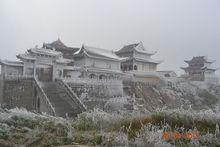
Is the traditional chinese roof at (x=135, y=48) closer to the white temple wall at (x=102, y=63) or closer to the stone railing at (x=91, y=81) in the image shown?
the white temple wall at (x=102, y=63)

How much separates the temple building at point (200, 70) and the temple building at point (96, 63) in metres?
22.0

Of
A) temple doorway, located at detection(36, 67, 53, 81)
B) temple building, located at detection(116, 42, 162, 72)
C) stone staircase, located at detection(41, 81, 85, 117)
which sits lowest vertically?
stone staircase, located at detection(41, 81, 85, 117)

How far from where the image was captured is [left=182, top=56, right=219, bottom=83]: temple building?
60.1 metres

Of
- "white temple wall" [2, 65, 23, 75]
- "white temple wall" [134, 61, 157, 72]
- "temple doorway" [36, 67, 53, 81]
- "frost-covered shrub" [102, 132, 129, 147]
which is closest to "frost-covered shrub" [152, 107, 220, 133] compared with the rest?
"frost-covered shrub" [102, 132, 129, 147]

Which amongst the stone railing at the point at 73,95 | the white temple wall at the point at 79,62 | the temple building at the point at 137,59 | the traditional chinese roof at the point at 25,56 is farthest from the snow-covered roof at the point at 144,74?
the stone railing at the point at 73,95

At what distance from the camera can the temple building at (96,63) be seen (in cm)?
4006

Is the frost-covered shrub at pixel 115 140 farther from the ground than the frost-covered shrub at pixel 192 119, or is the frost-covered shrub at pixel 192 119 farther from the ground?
the frost-covered shrub at pixel 192 119

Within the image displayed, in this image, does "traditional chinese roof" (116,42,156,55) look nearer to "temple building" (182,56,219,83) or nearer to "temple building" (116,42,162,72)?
"temple building" (116,42,162,72)

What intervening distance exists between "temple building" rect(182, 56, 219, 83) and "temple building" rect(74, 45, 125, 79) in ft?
72.1

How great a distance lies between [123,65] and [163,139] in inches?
1755

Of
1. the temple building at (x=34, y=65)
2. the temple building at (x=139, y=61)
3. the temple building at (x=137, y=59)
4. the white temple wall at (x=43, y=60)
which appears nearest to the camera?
the temple building at (x=34, y=65)

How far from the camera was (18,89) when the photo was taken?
28750mm

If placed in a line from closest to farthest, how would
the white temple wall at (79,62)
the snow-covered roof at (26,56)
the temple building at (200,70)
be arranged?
1. the snow-covered roof at (26,56)
2. the white temple wall at (79,62)
3. the temple building at (200,70)

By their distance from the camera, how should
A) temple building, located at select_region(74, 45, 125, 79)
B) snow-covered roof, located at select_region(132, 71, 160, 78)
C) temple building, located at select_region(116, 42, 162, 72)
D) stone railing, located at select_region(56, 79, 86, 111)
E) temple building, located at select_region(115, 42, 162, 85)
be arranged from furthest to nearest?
temple building, located at select_region(116, 42, 162, 72) < temple building, located at select_region(115, 42, 162, 85) < snow-covered roof, located at select_region(132, 71, 160, 78) < temple building, located at select_region(74, 45, 125, 79) < stone railing, located at select_region(56, 79, 86, 111)
